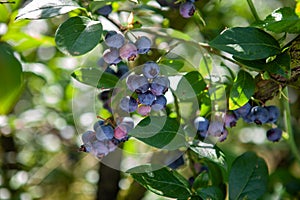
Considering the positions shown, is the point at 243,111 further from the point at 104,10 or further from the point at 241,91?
the point at 104,10

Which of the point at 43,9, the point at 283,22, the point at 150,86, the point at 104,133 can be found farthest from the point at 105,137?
the point at 283,22

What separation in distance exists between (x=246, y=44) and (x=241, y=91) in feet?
0.30

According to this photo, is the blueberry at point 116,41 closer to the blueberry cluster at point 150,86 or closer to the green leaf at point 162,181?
the blueberry cluster at point 150,86

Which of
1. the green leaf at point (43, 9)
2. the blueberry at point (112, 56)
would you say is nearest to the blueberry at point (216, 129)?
the blueberry at point (112, 56)

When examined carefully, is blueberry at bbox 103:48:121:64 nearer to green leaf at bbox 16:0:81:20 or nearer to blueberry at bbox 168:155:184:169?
green leaf at bbox 16:0:81:20

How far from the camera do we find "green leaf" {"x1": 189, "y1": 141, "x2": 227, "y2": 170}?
851 millimetres

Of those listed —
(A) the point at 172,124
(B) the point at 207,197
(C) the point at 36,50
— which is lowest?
(C) the point at 36,50

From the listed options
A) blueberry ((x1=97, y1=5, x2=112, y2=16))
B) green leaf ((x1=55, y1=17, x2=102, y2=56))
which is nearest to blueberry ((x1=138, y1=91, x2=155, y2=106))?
green leaf ((x1=55, y1=17, x2=102, y2=56))

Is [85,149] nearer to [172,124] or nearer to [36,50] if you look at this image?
[172,124]

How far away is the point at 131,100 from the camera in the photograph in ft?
2.79

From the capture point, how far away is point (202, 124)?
3.10 ft

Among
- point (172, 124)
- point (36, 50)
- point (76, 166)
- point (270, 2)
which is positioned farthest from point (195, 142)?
point (76, 166)

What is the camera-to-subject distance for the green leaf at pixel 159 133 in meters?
0.82

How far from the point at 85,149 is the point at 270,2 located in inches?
28.0
